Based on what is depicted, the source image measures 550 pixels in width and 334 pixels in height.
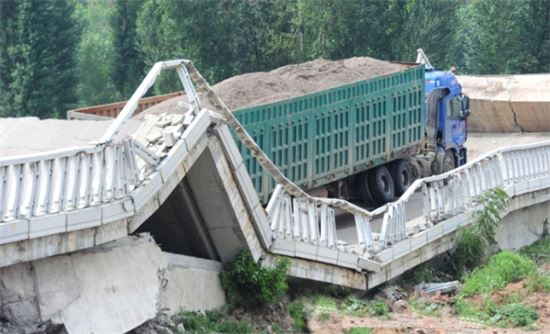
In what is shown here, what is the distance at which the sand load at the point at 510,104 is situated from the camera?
30.8 m

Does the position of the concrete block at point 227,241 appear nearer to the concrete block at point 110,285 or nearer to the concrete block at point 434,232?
the concrete block at point 110,285

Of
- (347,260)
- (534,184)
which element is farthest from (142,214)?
(534,184)

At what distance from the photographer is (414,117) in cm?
2205

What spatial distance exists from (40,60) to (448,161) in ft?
55.5

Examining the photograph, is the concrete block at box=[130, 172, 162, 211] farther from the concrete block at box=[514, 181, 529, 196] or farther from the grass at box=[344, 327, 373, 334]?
the concrete block at box=[514, 181, 529, 196]

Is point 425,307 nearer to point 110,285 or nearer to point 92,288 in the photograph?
point 110,285

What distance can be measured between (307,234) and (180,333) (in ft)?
9.56

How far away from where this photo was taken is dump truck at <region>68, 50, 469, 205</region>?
17.5m

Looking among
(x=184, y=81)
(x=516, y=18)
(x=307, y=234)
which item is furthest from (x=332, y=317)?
(x=516, y=18)

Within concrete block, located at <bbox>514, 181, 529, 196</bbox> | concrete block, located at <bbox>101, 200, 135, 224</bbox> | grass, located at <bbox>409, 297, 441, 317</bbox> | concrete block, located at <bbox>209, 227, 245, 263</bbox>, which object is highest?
concrete block, located at <bbox>101, 200, 135, 224</bbox>

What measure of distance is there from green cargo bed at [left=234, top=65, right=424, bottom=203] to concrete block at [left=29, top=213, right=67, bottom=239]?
19.7 ft

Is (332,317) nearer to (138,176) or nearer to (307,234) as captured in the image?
(307,234)

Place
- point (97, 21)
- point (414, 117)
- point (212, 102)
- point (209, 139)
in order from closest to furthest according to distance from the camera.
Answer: point (209, 139)
point (212, 102)
point (414, 117)
point (97, 21)

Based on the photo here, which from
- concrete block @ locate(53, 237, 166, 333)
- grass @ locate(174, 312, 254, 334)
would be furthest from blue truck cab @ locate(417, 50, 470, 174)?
concrete block @ locate(53, 237, 166, 333)
